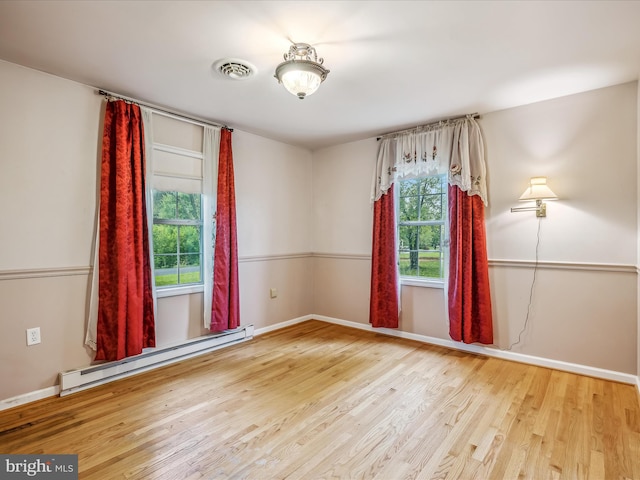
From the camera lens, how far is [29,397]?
2416 millimetres

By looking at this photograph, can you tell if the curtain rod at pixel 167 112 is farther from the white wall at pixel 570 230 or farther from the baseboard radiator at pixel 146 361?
the white wall at pixel 570 230

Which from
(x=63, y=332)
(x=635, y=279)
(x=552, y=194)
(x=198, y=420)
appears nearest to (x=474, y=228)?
(x=552, y=194)

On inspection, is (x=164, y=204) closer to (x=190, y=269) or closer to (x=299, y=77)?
(x=190, y=269)

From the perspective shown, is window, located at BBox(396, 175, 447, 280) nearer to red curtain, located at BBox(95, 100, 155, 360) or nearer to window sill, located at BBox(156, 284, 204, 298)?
window sill, located at BBox(156, 284, 204, 298)

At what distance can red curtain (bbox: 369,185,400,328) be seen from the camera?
3938 mm

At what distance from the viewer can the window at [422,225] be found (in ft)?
12.4

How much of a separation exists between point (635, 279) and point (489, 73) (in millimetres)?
2024

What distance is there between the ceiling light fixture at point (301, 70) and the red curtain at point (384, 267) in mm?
2055

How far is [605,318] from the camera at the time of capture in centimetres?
281

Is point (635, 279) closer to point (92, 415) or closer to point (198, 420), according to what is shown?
point (198, 420)

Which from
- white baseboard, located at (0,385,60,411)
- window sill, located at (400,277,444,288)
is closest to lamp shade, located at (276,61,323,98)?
window sill, located at (400,277,444,288)

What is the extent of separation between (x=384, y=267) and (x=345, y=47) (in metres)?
2.49

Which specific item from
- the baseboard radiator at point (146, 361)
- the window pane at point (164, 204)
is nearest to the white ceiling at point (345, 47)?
the window pane at point (164, 204)

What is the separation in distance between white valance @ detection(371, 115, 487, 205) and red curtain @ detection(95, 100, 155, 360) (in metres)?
2.57
